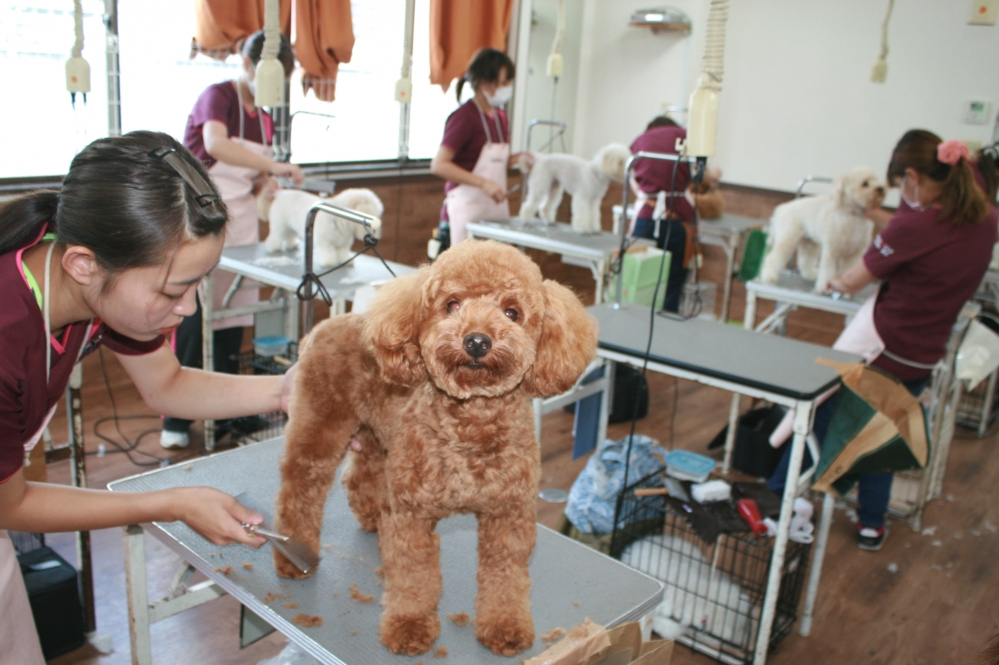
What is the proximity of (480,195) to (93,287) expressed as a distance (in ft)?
10.5

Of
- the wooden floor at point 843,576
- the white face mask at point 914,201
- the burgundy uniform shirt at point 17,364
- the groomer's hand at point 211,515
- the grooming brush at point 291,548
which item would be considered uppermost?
the white face mask at point 914,201

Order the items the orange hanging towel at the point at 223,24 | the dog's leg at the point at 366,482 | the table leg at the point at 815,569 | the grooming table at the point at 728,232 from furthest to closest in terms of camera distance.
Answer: the grooming table at the point at 728,232 → the orange hanging towel at the point at 223,24 → the table leg at the point at 815,569 → the dog's leg at the point at 366,482

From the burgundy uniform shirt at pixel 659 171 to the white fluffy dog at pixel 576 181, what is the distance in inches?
5.1

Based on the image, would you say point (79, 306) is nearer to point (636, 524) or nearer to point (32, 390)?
point (32, 390)

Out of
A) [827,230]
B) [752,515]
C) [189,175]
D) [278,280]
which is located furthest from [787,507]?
[827,230]

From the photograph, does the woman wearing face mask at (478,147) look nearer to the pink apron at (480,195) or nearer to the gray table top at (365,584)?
the pink apron at (480,195)

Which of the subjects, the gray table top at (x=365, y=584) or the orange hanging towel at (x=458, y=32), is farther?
the orange hanging towel at (x=458, y=32)

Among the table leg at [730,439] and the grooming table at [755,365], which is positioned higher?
the grooming table at [755,365]


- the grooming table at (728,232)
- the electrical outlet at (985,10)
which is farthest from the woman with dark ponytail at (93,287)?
the electrical outlet at (985,10)

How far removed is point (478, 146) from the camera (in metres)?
4.06

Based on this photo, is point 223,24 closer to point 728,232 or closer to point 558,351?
point 728,232

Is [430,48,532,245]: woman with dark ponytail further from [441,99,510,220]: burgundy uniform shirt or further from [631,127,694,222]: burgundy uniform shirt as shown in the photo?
[631,127,694,222]: burgundy uniform shirt

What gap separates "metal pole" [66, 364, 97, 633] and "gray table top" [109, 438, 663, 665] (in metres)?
0.51

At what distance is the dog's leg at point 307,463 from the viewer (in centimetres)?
128
